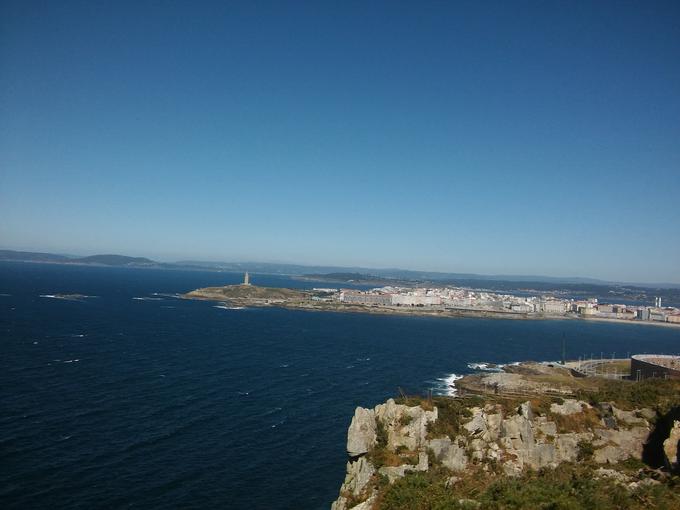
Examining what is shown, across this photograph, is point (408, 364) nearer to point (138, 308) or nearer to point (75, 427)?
point (75, 427)

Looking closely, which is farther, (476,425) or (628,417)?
(628,417)

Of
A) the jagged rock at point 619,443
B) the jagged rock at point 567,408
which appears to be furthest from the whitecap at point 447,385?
the jagged rock at point 619,443

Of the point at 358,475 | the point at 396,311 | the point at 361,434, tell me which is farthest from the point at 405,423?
the point at 396,311

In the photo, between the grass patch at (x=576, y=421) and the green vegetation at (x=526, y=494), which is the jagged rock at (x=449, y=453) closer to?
the green vegetation at (x=526, y=494)

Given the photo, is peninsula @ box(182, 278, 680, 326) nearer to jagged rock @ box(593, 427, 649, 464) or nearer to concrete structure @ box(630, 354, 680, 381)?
concrete structure @ box(630, 354, 680, 381)

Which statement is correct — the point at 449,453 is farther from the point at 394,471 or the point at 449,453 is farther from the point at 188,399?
the point at 188,399

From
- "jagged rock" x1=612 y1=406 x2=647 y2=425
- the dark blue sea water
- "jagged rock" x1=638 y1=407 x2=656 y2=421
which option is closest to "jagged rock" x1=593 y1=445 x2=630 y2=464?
"jagged rock" x1=612 y1=406 x2=647 y2=425
